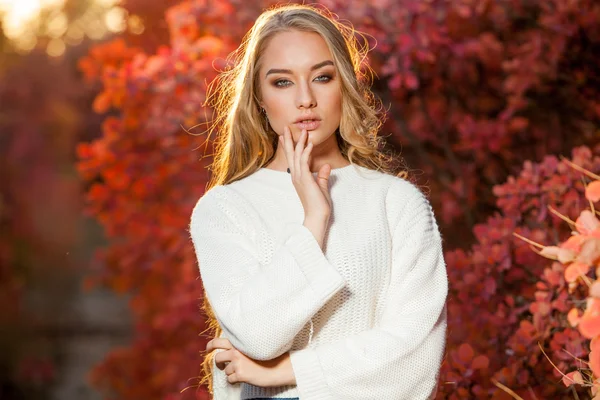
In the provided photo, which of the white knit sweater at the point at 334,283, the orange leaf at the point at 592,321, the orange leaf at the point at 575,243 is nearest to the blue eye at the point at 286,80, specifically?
the white knit sweater at the point at 334,283

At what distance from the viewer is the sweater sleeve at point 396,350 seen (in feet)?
6.82

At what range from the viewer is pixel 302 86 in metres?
2.32

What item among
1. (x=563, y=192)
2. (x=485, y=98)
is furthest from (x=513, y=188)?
(x=485, y=98)

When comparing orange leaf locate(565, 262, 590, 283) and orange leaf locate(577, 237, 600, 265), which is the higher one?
orange leaf locate(577, 237, 600, 265)

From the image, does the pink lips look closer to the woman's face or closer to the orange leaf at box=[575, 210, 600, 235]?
the woman's face

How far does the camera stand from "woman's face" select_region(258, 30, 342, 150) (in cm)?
233

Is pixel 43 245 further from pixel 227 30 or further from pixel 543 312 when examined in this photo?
pixel 543 312

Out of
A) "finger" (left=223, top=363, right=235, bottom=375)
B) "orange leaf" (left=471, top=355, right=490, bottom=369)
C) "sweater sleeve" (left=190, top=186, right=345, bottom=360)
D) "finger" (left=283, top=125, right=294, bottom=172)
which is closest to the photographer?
"sweater sleeve" (left=190, top=186, right=345, bottom=360)

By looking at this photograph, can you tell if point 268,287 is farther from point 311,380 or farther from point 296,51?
point 296,51

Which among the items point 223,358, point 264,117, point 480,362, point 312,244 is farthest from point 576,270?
point 480,362

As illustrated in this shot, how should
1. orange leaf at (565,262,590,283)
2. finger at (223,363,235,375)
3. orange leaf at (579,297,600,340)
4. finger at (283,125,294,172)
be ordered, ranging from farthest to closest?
finger at (283,125,294,172), finger at (223,363,235,375), orange leaf at (565,262,590,283), orange leaf at (579,297,600,340)

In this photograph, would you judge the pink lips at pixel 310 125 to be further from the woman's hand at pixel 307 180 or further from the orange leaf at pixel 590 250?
the orange leaf at pixel 590 250

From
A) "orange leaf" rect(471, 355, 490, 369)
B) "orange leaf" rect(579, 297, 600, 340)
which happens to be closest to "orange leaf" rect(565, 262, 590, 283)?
"orange leaf" rect(579, 297, 600, 340)

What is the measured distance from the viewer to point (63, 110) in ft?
30.9
